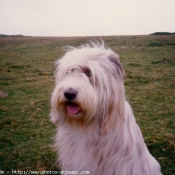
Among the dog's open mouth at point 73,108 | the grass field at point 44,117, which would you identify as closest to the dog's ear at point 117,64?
the dog's open mouth at point 73,108

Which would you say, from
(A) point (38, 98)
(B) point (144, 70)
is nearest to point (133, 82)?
(B) point (144, 70)

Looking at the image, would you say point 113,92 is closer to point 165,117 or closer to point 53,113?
point 53,113

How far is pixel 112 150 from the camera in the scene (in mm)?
3938

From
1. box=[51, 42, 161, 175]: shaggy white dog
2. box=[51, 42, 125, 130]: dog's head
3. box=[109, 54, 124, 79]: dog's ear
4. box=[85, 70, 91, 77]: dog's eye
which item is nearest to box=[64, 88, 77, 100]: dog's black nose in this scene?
box=[51, 42, 161, 175]: shaggy white dog

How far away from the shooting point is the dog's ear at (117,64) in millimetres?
3793

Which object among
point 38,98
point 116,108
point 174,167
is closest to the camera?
point 116,108

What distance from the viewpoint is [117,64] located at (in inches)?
150

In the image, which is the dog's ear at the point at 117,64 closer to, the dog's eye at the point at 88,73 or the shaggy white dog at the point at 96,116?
the shaggy white dog at the point at 96,116

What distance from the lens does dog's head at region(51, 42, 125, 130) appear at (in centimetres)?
Result: 355

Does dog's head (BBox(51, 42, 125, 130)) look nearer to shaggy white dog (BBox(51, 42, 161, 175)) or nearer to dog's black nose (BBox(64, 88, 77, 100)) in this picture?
shaggy white dog (BBox(51, 42, 161, 175))

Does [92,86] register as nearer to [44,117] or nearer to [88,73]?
[88,73]

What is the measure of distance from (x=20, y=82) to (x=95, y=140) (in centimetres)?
1036

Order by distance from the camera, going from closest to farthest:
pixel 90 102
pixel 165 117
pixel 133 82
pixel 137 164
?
pixel 90 102
pixel 137 164
pixel 165 117
pixel 133 82

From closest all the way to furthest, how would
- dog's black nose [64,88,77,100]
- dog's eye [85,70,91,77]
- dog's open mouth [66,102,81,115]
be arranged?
dog's black nose [64,88,77,100]
dog's open mouth [66,102,81,115]
dog's eye [85,70,91,77]
